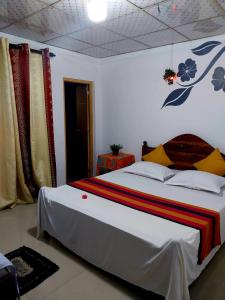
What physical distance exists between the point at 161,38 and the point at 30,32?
1.89m

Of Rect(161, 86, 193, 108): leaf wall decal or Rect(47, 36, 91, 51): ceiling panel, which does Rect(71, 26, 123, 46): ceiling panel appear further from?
Rect(161, 86, 193, 108): leaf wall decal

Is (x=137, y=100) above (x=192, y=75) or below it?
below

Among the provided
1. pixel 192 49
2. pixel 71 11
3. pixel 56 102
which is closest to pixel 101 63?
pixel 56 102

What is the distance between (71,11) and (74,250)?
8.40 feet

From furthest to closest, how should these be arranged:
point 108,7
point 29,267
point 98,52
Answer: point 98,52 < point 108,7 < point 29,267

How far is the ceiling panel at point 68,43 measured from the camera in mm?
3548

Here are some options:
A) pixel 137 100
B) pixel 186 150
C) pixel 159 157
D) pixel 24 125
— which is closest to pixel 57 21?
pixel 24 125

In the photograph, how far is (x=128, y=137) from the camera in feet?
15.1

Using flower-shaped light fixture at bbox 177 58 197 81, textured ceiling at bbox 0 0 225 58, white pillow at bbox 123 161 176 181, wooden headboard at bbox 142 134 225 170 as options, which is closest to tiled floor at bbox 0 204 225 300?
white pillow at bbox 123 161 176 181

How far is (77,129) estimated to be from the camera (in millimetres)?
5578

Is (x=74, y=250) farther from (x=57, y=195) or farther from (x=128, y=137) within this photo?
(x=128, y=137)

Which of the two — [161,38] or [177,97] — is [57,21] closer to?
[161,38]

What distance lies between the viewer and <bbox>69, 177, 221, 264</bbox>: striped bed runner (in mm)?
2041

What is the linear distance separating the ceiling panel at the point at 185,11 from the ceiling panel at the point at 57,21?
0.88 meters
